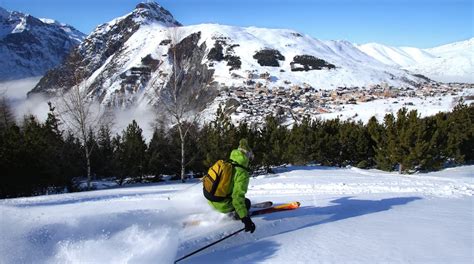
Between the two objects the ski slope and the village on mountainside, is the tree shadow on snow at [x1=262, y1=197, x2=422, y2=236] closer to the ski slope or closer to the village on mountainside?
the ski slope

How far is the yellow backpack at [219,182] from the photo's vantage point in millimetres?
5809

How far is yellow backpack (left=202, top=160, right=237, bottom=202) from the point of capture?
229 inches

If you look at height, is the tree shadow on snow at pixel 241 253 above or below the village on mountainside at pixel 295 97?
below

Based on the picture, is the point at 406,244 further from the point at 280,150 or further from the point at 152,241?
the point at 280,150

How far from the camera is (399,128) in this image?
20.2 m

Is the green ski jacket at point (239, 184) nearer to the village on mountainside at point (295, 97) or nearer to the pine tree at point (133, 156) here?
the pine tree at point (133, 156)

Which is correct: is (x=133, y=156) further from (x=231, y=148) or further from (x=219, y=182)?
(x=219, y=182)

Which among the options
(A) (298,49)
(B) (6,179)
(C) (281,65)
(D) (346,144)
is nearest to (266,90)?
(C) (281,65)

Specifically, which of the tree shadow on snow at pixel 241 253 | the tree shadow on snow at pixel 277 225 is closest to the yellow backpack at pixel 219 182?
the tree shadow on snow at pixel 277 225

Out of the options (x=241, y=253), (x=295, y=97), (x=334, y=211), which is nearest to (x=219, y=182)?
(x=241, y=253)

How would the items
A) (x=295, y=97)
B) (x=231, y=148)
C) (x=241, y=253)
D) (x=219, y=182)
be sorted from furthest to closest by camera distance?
(x=295, y=97) → (x=231, y=148) → (x=219, y=182) → (x=241, y=253)

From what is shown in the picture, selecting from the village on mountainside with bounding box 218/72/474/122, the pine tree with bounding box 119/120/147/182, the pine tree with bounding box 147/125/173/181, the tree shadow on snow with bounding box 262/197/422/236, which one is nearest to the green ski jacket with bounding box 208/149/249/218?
the tree shadow on snow with bounding box 262/197/422/236

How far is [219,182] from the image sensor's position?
584 cm

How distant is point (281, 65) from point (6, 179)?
16927 centimetres
